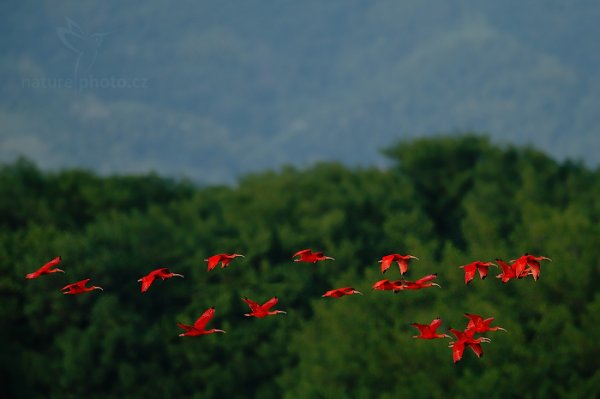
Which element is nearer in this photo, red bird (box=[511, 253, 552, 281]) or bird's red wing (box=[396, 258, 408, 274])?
red bird (box=[511, 253, 552, 281])

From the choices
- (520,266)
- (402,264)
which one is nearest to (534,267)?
(520,266)

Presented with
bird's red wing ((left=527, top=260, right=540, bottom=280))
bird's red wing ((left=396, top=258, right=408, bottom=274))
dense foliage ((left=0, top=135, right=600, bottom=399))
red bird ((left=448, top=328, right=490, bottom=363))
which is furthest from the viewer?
dense foliage ((left=0, top=135, right=600, bottom=399))

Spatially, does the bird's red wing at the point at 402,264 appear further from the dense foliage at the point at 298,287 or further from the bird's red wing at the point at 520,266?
the dense foliage at the point at 298,287

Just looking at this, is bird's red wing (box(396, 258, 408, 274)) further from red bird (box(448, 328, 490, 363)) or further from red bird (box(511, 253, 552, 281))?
red bird (box(511, 253, 552, 281))

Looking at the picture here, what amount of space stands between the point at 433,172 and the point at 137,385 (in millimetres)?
28618

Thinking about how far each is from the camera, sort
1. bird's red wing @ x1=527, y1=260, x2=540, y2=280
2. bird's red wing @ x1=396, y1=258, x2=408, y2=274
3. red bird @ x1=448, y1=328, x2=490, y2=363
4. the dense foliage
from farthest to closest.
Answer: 1. the dense foliage
2. bird's red wing @ x1=396, y1=258, x2=408, y2=274
3. bird's red wing @ x1=527, y1=260, x2=540, y2=280
4. red bird @ x1=448, y1=328, x2=490, y2=363

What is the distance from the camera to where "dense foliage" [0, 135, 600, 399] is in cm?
5097

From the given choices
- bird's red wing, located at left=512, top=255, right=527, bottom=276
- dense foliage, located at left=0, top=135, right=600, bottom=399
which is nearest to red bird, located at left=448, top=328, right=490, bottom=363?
bird's red wing, located at left=512, top=255, right=527, bottom=276

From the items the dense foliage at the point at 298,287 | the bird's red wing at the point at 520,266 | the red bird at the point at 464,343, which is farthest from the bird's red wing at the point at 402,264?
the dense foliage at the point at 298,287

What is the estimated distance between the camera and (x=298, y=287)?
62344 mm

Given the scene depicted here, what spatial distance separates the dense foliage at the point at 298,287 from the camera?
5097 cm

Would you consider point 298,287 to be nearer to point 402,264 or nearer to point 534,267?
point 402,264

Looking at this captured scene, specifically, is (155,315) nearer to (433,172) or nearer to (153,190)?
(153,190)

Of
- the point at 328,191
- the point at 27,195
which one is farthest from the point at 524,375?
the point at 27,195
